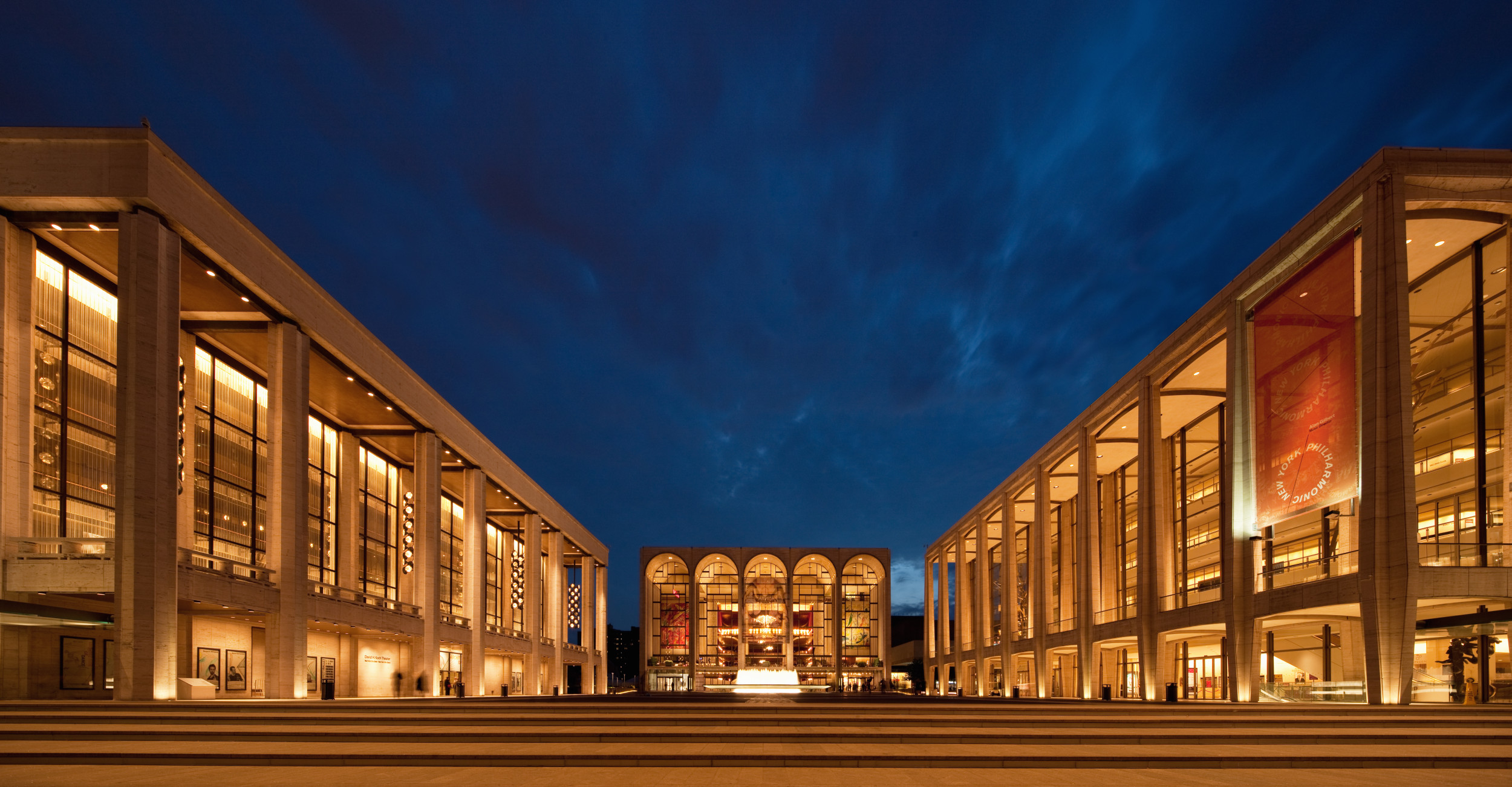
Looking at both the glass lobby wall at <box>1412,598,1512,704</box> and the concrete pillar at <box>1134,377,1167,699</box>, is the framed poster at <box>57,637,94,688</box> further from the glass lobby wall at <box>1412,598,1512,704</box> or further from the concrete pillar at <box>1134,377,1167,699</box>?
the concrete pillar at <box>1134,377,1167,699</box>

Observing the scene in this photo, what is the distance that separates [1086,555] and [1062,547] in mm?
17402

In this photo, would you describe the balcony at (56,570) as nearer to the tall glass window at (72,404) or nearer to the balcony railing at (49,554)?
the balcony railing at (49,554)

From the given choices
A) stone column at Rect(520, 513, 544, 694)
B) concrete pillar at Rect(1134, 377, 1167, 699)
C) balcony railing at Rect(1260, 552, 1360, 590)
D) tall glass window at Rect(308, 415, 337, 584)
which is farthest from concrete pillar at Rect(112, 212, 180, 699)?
stone column at Rect(520, 513, 544, 694)

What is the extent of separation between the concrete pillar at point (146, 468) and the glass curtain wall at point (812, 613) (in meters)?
78.7

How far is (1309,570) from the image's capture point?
2716 cm

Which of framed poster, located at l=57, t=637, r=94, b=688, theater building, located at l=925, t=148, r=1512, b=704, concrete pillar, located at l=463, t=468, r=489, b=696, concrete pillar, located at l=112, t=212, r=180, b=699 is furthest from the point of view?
concrete pillar, located at l=463, t=468, r=489, b=696

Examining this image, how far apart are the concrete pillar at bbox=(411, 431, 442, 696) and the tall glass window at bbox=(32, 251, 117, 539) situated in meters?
16.9

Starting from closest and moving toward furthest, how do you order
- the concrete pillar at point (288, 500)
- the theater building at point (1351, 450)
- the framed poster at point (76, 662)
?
1. the theater building at point (1351, 450)
2. the framed poster at point (76, 662)
3. the concrete pillar at point (288, 500)

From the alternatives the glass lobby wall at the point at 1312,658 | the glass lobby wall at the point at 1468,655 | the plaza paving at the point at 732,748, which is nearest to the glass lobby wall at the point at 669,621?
the glass lobby wall at the point at 1312,658

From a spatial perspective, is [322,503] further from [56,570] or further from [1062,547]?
[1062,547]

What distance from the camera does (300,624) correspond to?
29.4 meters

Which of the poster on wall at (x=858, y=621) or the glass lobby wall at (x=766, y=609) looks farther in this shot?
the poster on wall at (x=858, y=621)

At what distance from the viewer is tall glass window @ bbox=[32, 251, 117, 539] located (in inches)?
933

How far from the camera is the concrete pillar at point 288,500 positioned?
93.8 ft
